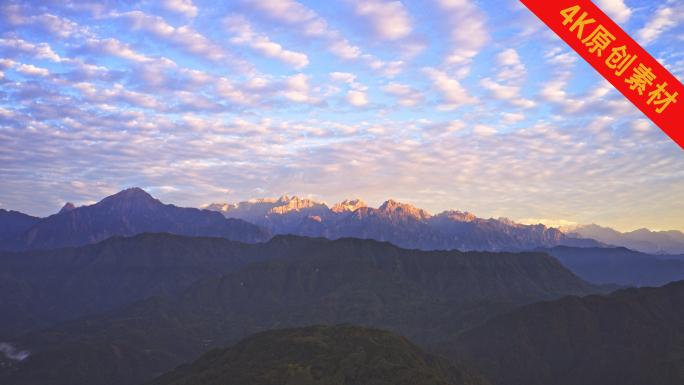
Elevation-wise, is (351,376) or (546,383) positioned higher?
(351,376)

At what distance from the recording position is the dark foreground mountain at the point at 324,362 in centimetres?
13325

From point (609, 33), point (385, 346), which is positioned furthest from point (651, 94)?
point (385, 346)

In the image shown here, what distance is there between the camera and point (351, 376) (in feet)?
449

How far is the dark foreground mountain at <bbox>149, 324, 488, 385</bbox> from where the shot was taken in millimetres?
133250

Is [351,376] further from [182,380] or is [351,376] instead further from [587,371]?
[587,371]

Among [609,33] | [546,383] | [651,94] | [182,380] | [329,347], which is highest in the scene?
[609,33]

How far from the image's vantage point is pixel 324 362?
472 feet

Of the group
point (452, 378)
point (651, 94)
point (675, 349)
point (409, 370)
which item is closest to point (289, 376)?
point (409, 370)

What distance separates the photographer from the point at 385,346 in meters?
156

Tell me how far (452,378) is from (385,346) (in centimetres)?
2984

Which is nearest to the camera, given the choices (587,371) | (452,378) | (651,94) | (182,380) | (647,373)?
(651,94)

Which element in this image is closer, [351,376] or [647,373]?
[351,376]

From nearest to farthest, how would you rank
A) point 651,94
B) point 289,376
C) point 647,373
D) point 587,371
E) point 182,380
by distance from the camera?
point 651,94
point 289,376
point 182,380
point 647,373
point 587,371

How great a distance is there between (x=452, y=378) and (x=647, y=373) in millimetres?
87480
